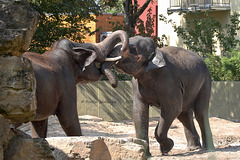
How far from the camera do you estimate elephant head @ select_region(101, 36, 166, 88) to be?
7.65 metres

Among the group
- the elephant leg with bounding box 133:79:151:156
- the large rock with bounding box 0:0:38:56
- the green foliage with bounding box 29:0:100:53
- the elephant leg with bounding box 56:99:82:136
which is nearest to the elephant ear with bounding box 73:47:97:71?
the elephant leg with bounding box 56:99:82:136

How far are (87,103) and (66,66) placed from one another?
8006mm

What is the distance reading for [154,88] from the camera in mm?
7754

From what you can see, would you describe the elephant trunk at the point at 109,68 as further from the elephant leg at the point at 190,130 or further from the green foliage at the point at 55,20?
the green foliage at the point at 55,20

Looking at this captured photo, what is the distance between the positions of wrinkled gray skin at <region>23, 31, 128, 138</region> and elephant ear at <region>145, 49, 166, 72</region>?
53 cm

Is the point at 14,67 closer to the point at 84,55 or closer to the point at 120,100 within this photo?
the point at 84,55

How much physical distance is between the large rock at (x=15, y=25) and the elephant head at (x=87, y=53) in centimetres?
383

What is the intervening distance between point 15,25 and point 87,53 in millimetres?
4249

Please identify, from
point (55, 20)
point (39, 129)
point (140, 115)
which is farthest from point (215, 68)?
point (39, 129)

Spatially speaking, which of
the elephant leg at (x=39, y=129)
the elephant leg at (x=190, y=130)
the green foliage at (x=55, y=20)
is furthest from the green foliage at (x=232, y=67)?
the elephant leg at (x=39, y=129)

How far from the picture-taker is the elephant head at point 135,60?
765 centimetres

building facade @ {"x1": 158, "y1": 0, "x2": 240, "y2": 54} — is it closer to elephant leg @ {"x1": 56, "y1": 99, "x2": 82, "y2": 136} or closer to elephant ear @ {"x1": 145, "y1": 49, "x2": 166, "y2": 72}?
elephant ear @ {"x1": 145, "y1": 49, "x2": 166, "y2": 72}

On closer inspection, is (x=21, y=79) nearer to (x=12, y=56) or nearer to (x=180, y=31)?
(x=12, y=56)

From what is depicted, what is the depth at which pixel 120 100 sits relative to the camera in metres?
15.3
